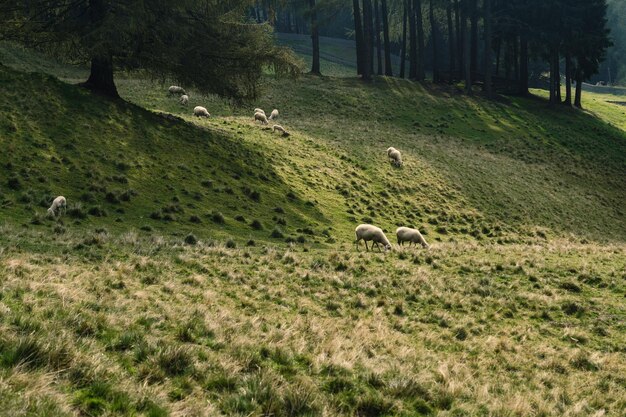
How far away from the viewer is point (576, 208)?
120 ft

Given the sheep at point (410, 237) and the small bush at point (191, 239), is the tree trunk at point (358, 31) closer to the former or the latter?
the sheep at point (410, 237)

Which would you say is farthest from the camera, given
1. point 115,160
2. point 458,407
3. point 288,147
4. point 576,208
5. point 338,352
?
point 576,208

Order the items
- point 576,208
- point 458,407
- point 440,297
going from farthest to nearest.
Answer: point 576,208, point 440,297, point 458,407

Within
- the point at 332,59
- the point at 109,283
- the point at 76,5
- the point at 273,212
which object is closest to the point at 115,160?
the point at 273,212

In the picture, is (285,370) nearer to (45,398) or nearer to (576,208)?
(45,398)

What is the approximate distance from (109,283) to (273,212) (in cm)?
1255

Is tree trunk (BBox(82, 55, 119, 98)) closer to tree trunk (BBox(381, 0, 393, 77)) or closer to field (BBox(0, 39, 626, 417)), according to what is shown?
field (BBox(0, 39, 626, 417))

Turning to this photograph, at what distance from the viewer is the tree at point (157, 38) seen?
24.8 metres

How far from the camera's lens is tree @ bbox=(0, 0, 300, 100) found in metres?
24.8

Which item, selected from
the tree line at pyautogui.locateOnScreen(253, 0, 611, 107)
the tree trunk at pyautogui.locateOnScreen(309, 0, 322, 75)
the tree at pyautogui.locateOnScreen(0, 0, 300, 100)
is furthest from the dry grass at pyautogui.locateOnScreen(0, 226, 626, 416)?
the tree line at pyautogui.locateOnScreen(253, 0, 611, 107)

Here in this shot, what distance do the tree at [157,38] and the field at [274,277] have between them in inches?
83.0

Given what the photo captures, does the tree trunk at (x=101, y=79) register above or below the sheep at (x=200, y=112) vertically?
above

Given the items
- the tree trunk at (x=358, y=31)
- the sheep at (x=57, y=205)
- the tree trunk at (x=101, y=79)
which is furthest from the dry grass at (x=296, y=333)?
the tree trunk at (x=358, y=31)

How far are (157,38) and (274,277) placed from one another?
17.2m
